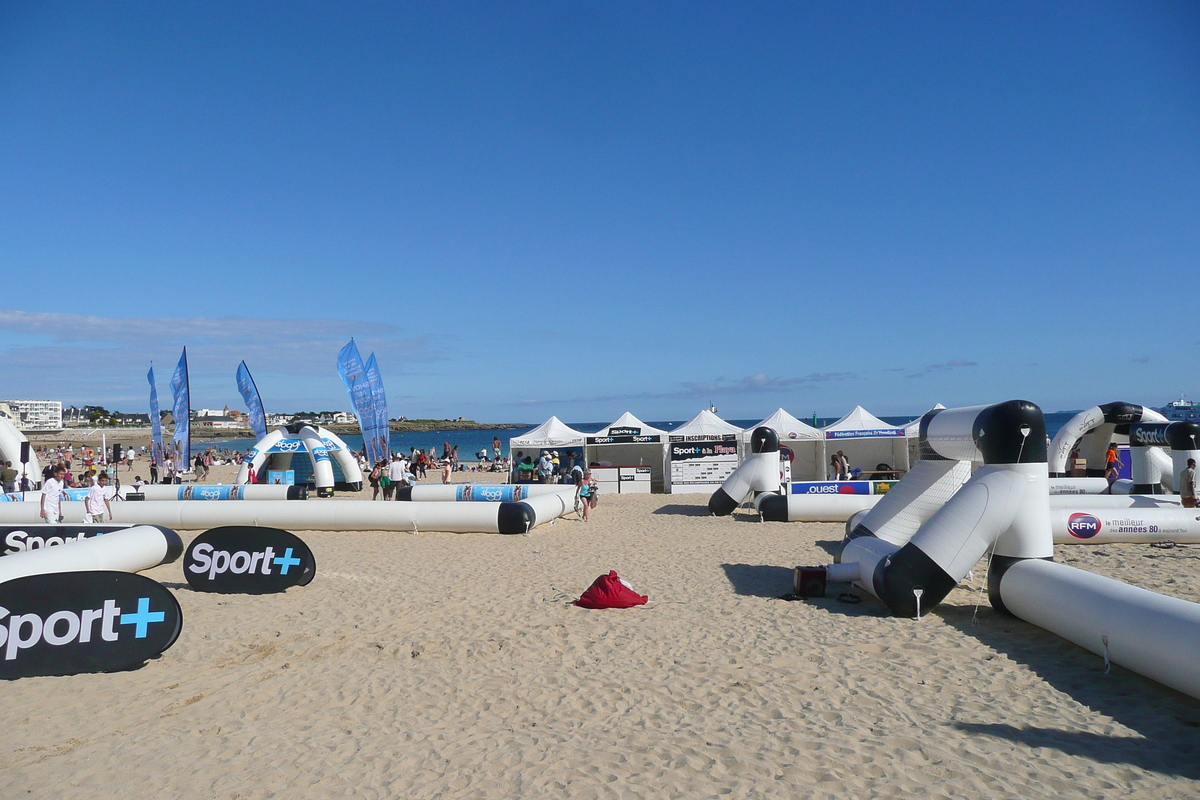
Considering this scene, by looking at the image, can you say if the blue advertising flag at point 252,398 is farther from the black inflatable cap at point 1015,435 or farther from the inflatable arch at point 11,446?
the black inflatable cap at point 1015,435

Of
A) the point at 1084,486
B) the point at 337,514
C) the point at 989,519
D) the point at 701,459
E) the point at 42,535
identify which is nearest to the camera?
the point at 989,519

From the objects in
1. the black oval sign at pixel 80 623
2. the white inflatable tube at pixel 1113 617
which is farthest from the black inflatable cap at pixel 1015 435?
the black oval sign at pixel 80 623

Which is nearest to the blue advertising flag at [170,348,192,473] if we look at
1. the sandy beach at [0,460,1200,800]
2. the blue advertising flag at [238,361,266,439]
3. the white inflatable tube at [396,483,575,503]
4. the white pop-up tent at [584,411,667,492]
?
the blue advertising flag at [238,361,266,439]

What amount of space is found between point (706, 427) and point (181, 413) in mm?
17519

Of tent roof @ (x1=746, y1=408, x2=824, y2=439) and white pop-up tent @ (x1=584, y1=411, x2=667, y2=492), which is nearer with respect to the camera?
tent roof @ (x1=746, y1=408, x2=824, y2=439)

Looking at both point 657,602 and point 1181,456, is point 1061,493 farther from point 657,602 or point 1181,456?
point 657,602

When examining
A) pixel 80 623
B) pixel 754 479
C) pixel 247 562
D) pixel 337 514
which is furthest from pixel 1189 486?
pixel 80 623

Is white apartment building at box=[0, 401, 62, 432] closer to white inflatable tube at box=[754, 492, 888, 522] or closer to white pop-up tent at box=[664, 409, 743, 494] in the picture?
white pop-up tent at box=[664, 409, 743, 494]

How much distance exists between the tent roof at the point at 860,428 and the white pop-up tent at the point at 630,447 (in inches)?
202

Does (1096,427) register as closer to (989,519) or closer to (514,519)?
(989,519)

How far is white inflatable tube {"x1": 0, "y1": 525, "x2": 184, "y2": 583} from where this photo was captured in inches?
313

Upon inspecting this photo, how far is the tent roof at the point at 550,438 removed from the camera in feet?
74.8

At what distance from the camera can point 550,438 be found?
23.0 meters

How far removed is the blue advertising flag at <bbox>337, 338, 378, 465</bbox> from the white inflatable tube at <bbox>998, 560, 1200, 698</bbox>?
19.8 m
